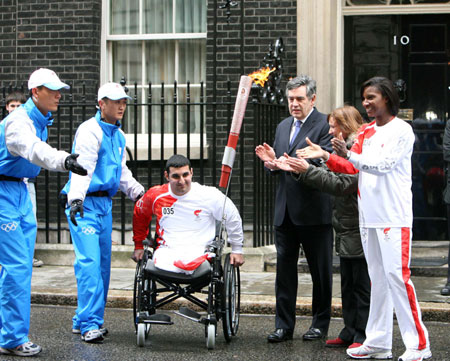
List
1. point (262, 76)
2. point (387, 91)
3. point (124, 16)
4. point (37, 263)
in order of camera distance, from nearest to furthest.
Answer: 1. point (387, 91)
2. point (262, 76)
3. point (37, 263)
4. point (124, 16)

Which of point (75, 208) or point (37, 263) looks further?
point (37, 263)

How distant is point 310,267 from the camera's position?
22.9 feet

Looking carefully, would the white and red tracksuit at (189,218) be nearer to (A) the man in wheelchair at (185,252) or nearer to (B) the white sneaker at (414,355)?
(A) the man in wheelchair at (185,252)

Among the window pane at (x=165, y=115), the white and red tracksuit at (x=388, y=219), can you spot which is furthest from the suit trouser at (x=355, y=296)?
the window pane at (x=165, y=115)

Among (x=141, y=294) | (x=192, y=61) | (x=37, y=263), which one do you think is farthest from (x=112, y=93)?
(x=192, y=61)

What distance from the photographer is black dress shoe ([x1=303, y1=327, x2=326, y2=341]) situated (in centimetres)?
695

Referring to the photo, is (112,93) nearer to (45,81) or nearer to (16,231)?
(45,81)

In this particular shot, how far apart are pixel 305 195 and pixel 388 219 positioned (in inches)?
37.3

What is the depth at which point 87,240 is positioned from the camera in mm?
6910

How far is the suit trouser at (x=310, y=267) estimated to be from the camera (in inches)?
273

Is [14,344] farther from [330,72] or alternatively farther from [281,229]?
[330,72]

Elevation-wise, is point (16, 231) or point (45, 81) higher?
point (45, 81)

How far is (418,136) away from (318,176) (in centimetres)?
475

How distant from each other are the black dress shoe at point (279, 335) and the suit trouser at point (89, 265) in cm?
127
